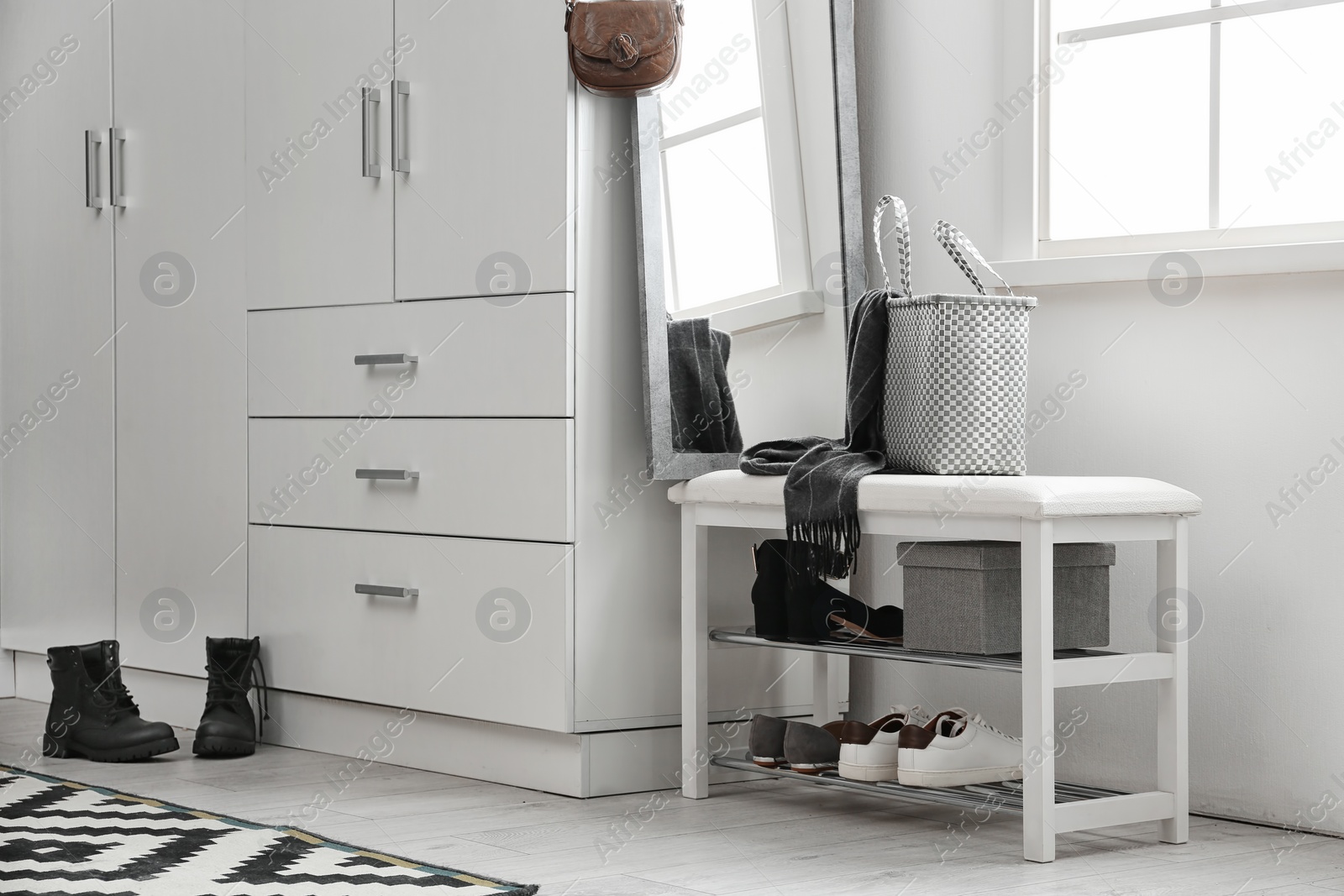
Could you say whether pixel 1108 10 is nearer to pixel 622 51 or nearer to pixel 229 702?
pixel 622 51

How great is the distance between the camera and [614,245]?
264cm

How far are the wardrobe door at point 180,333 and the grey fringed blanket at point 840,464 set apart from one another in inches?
50.2

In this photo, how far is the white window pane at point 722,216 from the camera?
2.64 meters

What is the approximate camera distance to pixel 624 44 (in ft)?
8.29

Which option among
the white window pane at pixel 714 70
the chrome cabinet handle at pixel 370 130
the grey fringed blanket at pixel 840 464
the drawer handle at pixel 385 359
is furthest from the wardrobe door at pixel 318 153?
the grey fringed blanket at pixel 840 464

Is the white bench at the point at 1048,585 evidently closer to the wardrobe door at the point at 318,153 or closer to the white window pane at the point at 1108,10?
the white window pane at the point at 1108,10

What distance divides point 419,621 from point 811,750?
0.77m

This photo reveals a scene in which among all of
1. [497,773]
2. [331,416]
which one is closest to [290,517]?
[331,416]

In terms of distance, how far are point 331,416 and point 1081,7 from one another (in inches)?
61.1

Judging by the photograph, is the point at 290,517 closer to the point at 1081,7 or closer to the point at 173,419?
the point at 173,419

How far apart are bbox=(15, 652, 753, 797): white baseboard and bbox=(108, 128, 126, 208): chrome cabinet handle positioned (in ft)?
3.71

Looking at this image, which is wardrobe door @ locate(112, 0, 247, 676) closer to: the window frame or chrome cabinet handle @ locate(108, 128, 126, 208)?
chrome cabinet handle @ locate(108, 128, 126, 208)

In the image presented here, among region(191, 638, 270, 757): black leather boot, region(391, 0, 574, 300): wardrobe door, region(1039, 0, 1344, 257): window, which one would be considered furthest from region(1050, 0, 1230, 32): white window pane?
region(191, 638, 270, 757): black leather boot

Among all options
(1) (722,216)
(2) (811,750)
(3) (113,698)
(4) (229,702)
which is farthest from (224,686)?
(1) (722,216)
